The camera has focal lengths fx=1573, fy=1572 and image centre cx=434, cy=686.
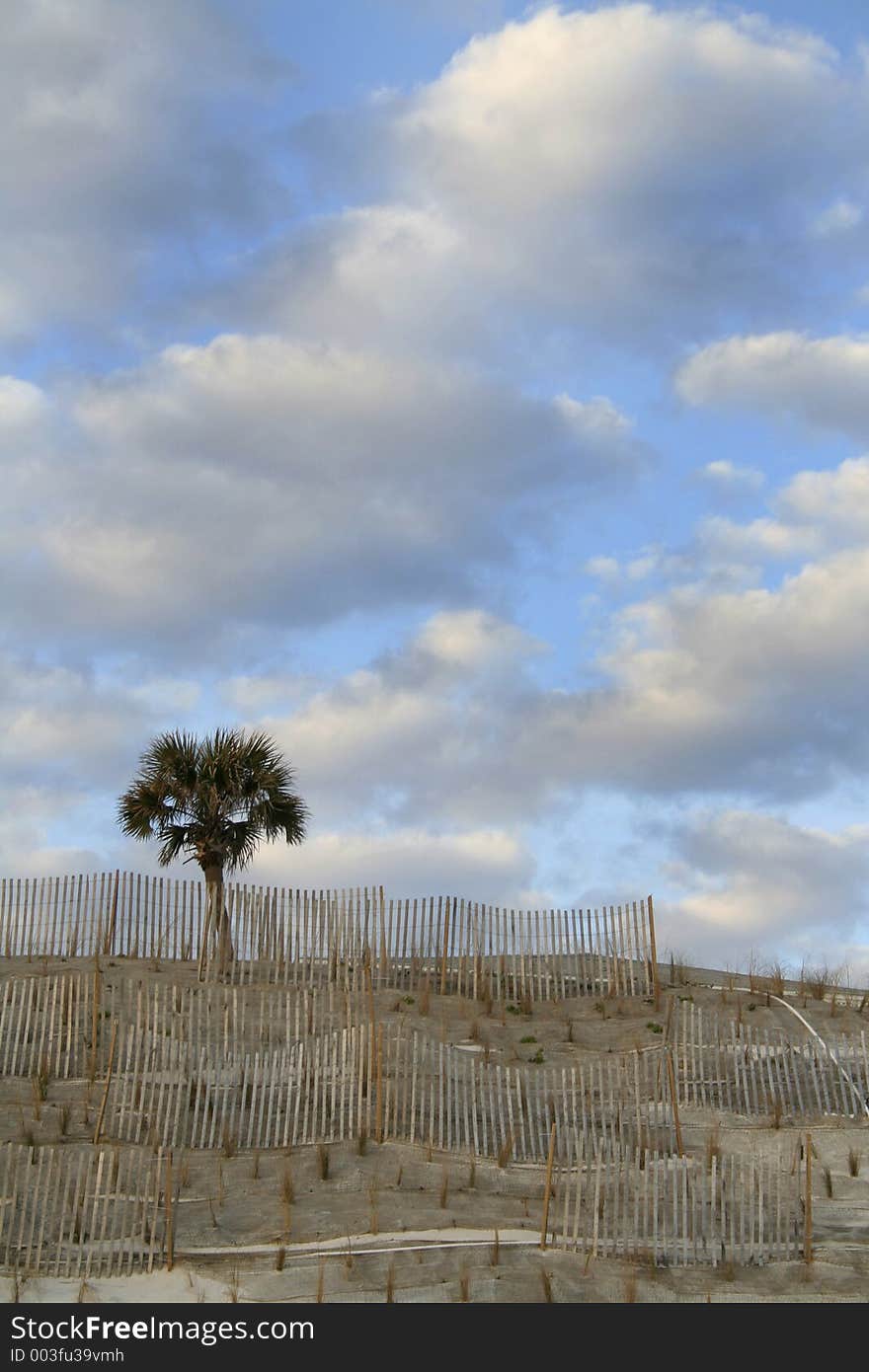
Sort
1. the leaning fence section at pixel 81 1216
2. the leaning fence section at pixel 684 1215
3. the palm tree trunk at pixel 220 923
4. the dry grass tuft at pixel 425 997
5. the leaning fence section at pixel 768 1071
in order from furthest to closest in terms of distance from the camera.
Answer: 1. the palm tree trunk at pixel 220 923
2. the dry grass tuft at pixel 425 997
3. the leaning fence section at pixel 768 1071
4. the leaning fence section at pixel 684 1215
5. the leaning fence section at pixel 81 1216

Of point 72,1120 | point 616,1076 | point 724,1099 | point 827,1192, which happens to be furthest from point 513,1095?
point 72,1120

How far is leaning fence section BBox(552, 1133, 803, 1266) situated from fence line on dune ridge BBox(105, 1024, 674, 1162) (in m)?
1.58

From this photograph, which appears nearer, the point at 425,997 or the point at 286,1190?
the point at 286,1190

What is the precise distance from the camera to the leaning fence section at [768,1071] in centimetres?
1870

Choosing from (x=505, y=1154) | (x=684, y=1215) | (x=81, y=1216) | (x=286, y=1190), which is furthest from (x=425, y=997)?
(x=81, y=1216)

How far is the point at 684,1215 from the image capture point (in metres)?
13.7

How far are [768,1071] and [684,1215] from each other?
581 cm

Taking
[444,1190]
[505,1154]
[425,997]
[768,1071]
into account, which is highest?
[425,997]

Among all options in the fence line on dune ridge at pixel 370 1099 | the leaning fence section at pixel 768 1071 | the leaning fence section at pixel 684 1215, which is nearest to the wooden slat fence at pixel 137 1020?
the fence line on dune ridge at pixel 370 1099

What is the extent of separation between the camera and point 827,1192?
1547cm

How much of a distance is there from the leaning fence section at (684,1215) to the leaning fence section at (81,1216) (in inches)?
142

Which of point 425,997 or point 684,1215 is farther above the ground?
point 425,997

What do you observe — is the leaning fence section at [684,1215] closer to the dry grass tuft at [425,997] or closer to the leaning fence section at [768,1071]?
the leaning fence section at [768,1071]

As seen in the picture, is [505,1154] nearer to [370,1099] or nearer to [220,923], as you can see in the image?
[370,1099]
